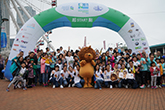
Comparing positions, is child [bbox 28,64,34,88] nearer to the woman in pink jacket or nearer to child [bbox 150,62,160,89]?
the woman in pink jacket

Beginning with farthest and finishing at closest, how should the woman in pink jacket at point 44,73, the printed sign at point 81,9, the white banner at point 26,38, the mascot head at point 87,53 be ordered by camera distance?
the printed sign at point 81,9 < the white banner at point 26,38 < the woman in pink jacket at point 44,73 < the mascot head at point 87,53

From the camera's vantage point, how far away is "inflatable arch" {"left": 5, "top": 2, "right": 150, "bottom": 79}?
7145mm

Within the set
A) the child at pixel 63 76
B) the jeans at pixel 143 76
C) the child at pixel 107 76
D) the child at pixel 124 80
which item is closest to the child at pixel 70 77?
the child at pixel 63 76

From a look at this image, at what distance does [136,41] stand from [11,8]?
1921 centimetres

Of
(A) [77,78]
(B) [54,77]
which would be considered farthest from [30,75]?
(A) [77,78]

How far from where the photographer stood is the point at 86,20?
24.3 ft

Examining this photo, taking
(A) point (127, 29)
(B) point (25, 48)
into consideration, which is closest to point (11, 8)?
(B) point (25, 48)

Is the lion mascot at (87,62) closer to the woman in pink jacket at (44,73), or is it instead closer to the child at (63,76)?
the child at (63,76)

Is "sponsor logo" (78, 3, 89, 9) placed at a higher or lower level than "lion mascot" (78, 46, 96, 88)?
higher

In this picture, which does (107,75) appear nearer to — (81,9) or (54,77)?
(54,77)

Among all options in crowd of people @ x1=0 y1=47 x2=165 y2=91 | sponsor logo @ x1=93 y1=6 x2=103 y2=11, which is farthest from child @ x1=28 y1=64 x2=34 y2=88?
sponsor logo @ x1=93 y1=6 x2=103 y2=11

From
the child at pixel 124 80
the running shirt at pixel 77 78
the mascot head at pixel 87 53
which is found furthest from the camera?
the running shirt at pixel 77 78

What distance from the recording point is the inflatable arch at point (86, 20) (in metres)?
7.14

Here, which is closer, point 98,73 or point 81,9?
point 98,73
